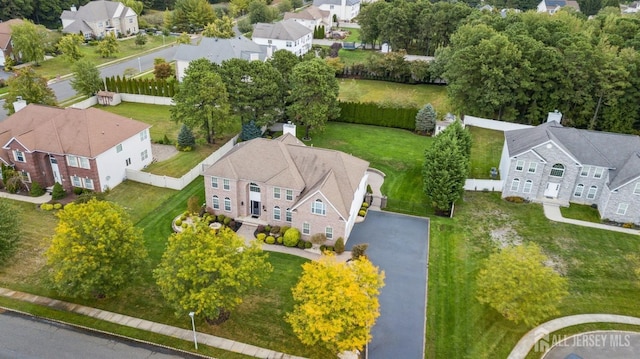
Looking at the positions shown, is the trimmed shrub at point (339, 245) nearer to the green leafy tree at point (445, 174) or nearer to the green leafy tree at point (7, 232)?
the green leafy tree at point (445, 174)

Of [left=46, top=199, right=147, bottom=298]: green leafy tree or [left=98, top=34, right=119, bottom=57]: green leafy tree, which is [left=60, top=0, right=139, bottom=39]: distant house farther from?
[left=46, top=199, right=147, bottom=298]: green leafy tree

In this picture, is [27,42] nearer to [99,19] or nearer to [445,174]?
[99,19]

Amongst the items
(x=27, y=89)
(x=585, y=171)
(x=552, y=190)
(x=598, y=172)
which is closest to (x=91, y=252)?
(x=27, y=89)

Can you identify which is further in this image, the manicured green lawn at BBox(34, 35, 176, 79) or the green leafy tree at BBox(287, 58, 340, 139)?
the manicured green lawn at BBox(34, 35, 176, 79)

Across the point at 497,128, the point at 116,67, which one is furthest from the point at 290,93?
the point at 116,67

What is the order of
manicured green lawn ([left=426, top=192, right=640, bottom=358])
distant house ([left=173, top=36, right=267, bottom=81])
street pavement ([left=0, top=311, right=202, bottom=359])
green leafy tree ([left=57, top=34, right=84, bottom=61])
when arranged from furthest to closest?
green leafy tree ([left=57, top=34, right=84, bottom=61]) → distant house ([left=173, top=36, right=267, bottom=81]) → manicured green lawn ([left=426, top=192, right=640, bottom=358]) → street pavement ([left=0, top=311, right=202, bottom=359])

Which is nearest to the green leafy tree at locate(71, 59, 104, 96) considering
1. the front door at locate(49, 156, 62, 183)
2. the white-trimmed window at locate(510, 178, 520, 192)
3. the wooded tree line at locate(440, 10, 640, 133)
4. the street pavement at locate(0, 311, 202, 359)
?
the front door at locate(49, 156, 62, 183)

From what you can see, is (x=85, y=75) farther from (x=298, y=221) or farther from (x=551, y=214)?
(x=551, y=214)

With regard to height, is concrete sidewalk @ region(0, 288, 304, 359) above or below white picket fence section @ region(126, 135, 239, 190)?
below

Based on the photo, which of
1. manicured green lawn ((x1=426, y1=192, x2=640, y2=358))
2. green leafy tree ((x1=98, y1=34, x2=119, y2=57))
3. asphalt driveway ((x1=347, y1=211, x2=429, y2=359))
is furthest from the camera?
green leafy tree ((x1=98, y1=34, x2=119, y2=57))
